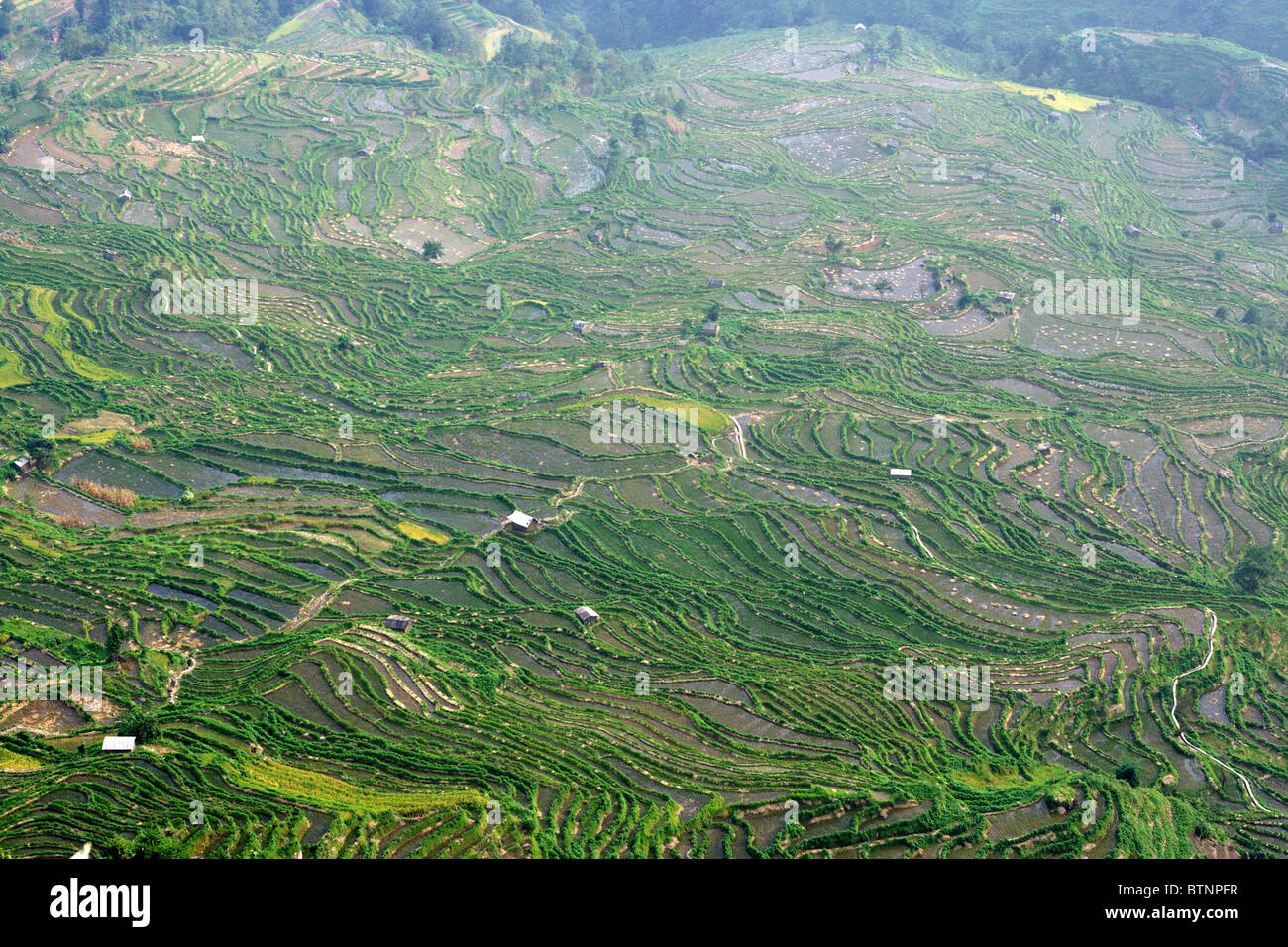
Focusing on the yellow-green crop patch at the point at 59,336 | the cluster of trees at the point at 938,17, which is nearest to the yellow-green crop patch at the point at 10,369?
the yellow-green crop patch at the point at 59,336

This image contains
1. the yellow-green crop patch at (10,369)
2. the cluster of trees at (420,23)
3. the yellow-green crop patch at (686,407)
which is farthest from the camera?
the cluster of trees at (420,23)

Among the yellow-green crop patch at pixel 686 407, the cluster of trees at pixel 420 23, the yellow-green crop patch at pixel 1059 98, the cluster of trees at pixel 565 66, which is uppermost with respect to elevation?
the cluster of trees at pixel 420 23

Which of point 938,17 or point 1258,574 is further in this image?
point 938,17

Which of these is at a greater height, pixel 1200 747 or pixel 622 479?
pixel 622 479

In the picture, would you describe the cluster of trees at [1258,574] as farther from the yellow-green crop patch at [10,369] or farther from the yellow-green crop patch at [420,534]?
A: the yellow-green crop patch at [10,369]

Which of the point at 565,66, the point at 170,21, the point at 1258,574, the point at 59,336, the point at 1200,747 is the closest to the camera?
the point at 1200,747

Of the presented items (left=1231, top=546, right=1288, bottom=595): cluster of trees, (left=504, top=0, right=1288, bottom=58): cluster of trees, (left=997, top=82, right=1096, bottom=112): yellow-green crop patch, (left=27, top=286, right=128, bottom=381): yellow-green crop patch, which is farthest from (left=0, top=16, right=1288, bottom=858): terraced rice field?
(left=504, top=0, right=1288, bottom=58): cluster of trees

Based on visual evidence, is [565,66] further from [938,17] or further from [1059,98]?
[938,17]

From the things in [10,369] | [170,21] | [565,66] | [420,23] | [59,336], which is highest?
[170,21]

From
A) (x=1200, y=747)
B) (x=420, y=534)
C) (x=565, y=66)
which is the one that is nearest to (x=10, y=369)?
(x=420, y=534)
